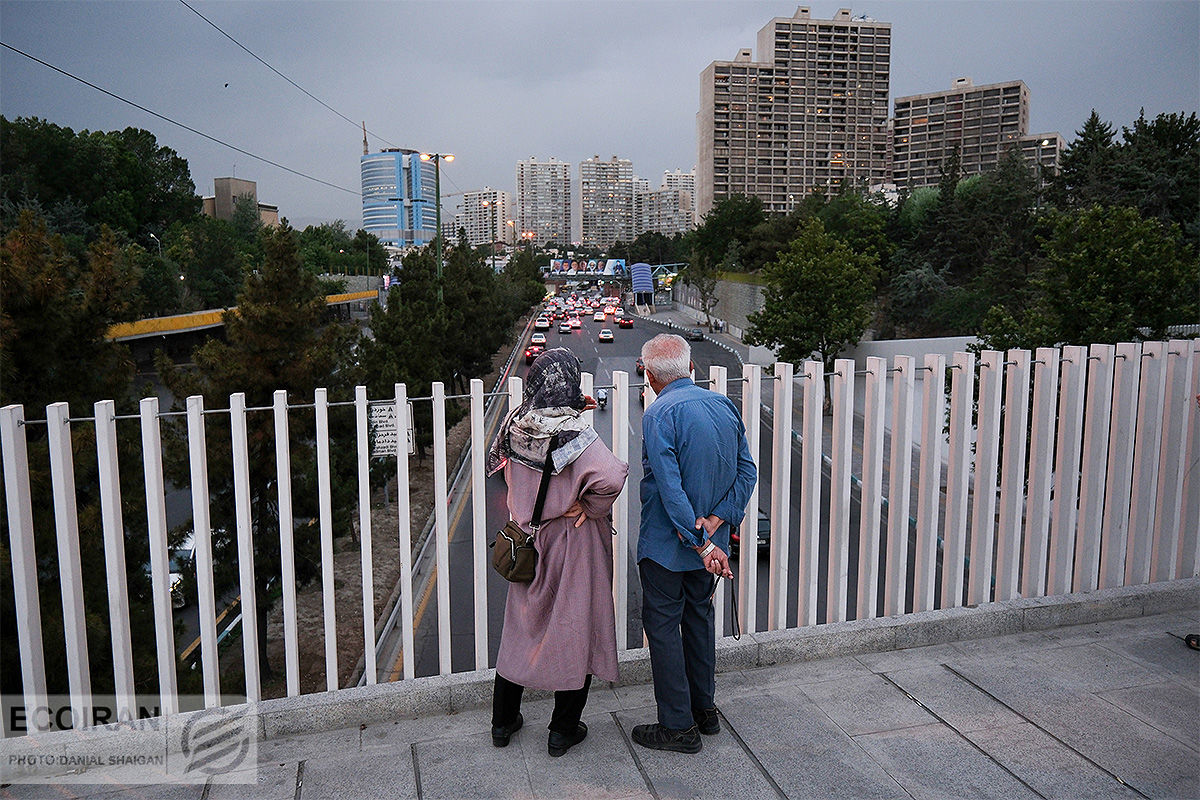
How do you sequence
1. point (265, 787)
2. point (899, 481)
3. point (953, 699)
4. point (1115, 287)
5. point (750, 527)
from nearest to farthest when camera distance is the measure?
point (265, 787) → point (953, 699) → point (750, 527) → point (899, 481) → point (1115, 287)

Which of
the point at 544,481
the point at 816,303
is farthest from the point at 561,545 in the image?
the point at 816,303

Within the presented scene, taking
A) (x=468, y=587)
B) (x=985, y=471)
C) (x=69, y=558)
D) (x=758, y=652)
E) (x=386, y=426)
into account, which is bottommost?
(x=468, y=587)

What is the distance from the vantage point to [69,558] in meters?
3.39

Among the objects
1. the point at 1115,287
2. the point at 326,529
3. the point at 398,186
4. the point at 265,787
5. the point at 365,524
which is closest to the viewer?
the point at 265,787

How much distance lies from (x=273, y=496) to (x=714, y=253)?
75.3m

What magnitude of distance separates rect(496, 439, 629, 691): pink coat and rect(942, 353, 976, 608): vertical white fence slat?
2.22 m

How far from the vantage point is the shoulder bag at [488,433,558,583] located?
329 cm

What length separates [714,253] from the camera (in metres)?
82.9

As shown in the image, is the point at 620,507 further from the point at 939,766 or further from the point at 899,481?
the point at 939,766

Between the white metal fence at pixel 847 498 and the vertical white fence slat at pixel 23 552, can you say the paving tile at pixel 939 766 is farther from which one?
the vertical white fence slat at pixel 23 552

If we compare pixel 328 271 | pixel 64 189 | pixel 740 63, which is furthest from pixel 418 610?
pixel 740 63

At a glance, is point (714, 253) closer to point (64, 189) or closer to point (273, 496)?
point (64, 189)

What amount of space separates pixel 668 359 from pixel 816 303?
2949 cm

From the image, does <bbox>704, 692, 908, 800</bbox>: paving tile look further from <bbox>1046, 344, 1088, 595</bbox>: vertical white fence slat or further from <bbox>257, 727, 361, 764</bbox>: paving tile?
<bbox>1046, 344, 1088, 595</bbox>: vertical white fence slat
